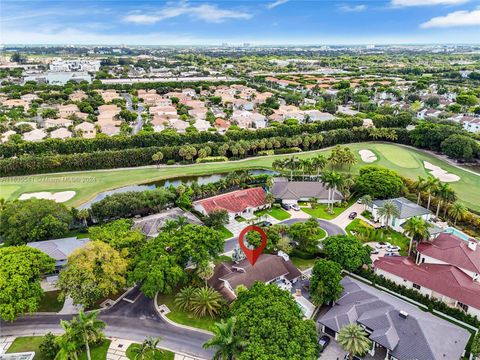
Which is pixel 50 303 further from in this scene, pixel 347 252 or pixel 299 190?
pixel 299 190

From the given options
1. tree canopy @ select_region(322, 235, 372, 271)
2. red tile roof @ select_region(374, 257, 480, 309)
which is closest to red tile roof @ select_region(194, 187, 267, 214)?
tree canopy @ select_region(322, 235, 372, 271)

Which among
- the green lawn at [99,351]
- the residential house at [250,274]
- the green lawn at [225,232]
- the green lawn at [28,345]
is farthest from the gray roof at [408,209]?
the green lawn at [28,345]

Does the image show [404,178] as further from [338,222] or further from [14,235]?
[14,235]

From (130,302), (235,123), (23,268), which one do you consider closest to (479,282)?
(130,302)

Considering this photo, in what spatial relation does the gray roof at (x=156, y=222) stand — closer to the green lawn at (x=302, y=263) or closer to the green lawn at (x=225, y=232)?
the green lawn at (x=225, y=232)

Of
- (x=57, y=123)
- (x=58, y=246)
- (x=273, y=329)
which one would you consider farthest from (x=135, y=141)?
(x=273, y=329)

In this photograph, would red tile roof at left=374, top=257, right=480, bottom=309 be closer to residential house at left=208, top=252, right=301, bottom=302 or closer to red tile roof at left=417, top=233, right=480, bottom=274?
red tile roof at left=417, top=233, right=480, bottom=274
